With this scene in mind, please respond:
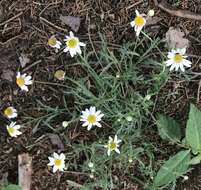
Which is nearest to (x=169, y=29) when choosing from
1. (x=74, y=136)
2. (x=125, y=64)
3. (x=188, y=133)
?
(x=125, y=64)

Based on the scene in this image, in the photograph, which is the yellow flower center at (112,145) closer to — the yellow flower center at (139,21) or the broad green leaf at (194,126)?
the broad green leaf at (194,126)

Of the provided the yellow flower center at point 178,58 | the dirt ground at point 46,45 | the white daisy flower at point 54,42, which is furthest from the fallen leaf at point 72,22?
the yellow flower center at point 178,58

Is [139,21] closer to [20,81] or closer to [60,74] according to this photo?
[60,74]

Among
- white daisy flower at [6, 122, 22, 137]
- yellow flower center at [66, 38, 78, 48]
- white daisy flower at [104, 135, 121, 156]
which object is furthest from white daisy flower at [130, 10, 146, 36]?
white daisy flower at [6, 122, 22, 137]

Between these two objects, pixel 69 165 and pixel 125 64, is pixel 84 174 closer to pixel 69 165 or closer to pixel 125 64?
pixel 69 165

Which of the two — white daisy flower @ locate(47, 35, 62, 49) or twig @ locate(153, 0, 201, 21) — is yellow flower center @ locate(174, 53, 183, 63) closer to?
twig @ locate(153, 0, 201, 21)

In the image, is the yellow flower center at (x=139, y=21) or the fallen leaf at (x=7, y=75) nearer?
the yellow flower center at (x=139, y=21)
